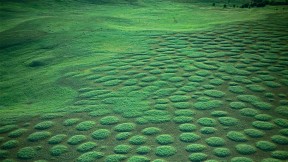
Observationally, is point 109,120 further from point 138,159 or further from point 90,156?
point 138,159

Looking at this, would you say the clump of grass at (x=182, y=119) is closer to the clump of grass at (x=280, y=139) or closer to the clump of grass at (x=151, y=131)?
the clump of grass at (x=151, y=131)

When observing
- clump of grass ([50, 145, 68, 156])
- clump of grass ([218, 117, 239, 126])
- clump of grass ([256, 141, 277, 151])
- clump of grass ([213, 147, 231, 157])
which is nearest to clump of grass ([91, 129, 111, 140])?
clump of grass ([50, 145, 68, 156])

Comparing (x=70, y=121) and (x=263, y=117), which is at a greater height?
(x=263, y=117)

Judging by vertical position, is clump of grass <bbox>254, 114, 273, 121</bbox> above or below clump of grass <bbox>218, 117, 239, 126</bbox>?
above

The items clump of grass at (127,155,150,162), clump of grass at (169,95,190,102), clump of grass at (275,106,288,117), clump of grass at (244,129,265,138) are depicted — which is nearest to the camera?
clump of grass at (127,155,150,162)

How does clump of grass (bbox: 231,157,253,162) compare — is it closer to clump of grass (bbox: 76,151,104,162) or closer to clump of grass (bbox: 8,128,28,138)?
clump of grass (bbox: 76,151,104,162)

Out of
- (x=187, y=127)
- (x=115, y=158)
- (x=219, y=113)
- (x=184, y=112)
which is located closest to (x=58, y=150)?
(x=115, y=158)

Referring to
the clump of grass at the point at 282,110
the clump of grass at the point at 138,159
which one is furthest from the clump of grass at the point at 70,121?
the clump of grass at the point at 282,110
